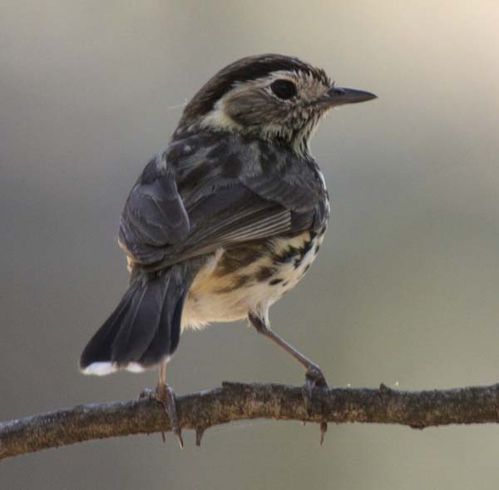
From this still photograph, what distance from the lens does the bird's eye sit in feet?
25.5

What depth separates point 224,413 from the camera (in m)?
5.73

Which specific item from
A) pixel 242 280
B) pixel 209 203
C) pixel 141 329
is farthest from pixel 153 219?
pixel 141 329

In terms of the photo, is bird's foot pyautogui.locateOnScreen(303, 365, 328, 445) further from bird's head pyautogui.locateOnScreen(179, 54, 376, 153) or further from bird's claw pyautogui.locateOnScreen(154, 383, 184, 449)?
bird's head pyautogui.locateOnScreen(179, 54, 376, 153)

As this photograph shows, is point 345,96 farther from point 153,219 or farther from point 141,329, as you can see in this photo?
point 141,329

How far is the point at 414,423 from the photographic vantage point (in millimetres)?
5441

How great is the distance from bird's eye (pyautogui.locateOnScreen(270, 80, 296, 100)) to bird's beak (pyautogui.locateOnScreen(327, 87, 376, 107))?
200 millimetres

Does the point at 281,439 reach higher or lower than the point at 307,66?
lower

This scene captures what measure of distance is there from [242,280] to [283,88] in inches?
61.0

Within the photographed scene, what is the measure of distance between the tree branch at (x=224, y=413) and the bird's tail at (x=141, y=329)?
0.18 meters

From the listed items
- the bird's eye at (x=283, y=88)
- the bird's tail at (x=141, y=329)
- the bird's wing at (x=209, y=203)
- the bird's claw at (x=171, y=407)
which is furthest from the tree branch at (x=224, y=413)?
the bird's eye at (x=283, y=88)

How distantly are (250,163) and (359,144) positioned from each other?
137 inches

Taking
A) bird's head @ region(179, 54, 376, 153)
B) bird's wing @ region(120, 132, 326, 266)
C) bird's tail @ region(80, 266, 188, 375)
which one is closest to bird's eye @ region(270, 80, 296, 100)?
bird's head @ region(179, 54, 376, 153)

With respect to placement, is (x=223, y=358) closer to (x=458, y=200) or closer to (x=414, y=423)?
(x=458, y=200)

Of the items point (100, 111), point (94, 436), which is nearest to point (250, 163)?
point (94, 436)
